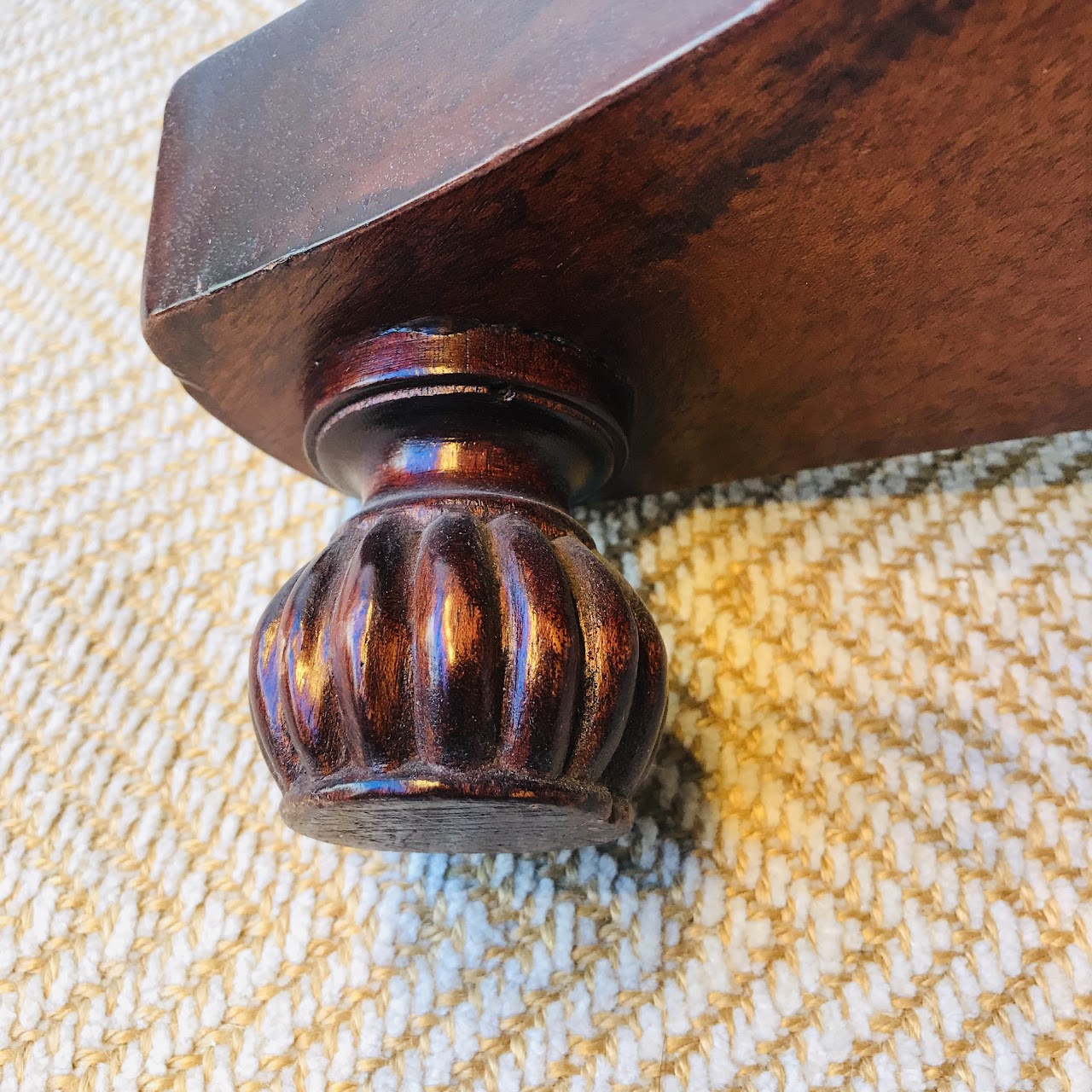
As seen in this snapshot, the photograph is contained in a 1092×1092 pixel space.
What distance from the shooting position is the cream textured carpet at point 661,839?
406 millimetres

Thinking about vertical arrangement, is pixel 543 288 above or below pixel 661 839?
above

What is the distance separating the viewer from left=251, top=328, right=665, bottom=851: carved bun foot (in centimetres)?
30

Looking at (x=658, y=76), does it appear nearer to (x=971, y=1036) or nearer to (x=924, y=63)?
(x=924, y=63)

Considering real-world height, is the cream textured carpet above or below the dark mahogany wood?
below

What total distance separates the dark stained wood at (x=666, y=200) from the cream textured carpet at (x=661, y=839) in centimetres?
9

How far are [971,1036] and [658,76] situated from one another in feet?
1.23

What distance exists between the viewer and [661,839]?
1.44 feet

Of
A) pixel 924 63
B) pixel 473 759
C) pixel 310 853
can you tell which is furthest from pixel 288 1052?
pixel 924 63

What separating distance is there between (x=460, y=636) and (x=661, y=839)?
7.4 inches

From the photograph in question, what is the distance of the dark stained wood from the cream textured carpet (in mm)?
88

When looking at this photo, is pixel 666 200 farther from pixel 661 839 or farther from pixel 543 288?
pixel 661 839

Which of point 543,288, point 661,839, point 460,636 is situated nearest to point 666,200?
point 543,288

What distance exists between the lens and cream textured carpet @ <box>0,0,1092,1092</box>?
0.41 m

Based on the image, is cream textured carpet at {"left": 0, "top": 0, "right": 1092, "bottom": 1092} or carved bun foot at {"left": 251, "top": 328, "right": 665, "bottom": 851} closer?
carved bun foot at {"left": 251, "top": 328, "right": 665, "bottom": 851}
